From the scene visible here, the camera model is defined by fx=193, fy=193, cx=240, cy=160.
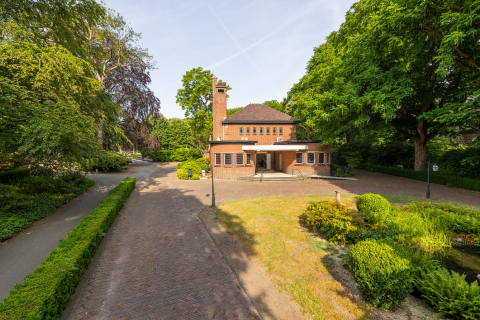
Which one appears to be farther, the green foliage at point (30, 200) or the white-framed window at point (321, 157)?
the white-framed window at point (321, 157)

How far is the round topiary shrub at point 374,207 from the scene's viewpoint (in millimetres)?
7957

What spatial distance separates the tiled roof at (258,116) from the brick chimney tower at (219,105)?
0.99 meters

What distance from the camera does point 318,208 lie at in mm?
8516

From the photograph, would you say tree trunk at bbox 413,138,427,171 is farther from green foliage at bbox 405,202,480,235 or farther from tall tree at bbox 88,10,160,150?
tall tree at bbox 88,10,160,150

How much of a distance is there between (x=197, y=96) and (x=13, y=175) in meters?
24.5

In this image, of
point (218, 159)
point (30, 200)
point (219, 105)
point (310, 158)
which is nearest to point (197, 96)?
point (219, 105)

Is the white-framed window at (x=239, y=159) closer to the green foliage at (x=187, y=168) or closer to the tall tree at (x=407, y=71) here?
the green foliage at (x=187, y=168)

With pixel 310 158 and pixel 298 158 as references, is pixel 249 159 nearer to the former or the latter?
pixel 298 158

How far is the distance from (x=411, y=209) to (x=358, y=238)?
5079mm

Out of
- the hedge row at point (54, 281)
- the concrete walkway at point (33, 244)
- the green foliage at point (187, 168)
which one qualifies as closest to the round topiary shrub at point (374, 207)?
the hedge row at point (54, 281)

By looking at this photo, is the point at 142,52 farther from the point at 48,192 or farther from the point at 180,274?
the point at 180,274

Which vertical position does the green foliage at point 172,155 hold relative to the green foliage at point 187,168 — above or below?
above

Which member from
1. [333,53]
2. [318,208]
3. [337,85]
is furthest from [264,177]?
[333,53]

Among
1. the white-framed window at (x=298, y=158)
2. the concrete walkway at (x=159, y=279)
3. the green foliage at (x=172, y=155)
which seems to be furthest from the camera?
the green foliage at (x=172, y=155)
